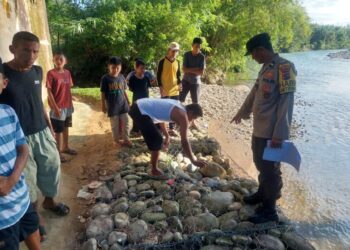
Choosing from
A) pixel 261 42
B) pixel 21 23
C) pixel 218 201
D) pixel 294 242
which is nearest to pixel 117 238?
pixel 218 201

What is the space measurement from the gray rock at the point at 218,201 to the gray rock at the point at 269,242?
62cm

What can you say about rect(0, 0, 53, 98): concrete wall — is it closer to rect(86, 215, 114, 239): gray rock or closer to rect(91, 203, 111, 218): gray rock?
rect(91, 203, 111, 218): gray rock

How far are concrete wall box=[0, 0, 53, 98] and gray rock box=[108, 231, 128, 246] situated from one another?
2643mm

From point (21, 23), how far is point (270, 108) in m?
4.11

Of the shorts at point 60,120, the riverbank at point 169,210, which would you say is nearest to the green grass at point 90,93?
the riverbank at point 169,210

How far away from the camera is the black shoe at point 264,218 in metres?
3.70

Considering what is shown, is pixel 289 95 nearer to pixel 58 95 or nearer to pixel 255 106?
pixel 255 106

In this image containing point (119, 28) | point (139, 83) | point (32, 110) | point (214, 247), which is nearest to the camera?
point (32, 110)

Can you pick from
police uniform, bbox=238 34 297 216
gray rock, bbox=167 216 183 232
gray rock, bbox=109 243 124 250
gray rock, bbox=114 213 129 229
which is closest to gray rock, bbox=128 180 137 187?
gray rock, bbox=114 213 129 229

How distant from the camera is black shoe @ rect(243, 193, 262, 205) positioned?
395 centimetres

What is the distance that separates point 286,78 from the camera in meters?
3.25

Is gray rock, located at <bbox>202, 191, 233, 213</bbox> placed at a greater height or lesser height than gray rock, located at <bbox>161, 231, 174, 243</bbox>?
greater

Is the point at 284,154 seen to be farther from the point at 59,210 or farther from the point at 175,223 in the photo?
the point at 59,210

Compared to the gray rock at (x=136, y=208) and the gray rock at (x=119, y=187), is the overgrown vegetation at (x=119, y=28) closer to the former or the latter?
the gray rock at (x=119, y=187)
